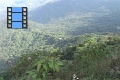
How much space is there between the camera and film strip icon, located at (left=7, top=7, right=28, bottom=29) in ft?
23.2

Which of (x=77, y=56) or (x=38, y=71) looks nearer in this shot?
(x=38, y=71)

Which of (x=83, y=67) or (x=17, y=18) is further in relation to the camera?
(x=83, y=67)

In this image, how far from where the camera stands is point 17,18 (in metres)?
7.21

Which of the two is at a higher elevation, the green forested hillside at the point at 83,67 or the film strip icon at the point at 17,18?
the film strip icon at the point at 17,18

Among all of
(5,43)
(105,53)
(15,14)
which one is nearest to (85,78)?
(105,53)

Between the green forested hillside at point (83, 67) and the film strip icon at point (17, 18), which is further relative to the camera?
the film strip icon at point (17, 18)

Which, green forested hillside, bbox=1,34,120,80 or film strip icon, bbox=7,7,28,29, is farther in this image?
film strip icon, bbox=7,7,28,29

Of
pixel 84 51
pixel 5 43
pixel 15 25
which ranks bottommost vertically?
pixel 5 43

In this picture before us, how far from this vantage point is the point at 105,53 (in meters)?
8.45

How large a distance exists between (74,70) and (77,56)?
30.2 inches

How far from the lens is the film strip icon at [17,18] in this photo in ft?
23.2

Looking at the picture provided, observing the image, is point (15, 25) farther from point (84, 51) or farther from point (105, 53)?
→ point (105, 53)

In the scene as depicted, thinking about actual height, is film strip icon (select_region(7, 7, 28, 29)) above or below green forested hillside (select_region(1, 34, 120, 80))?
above

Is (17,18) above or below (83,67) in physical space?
above
